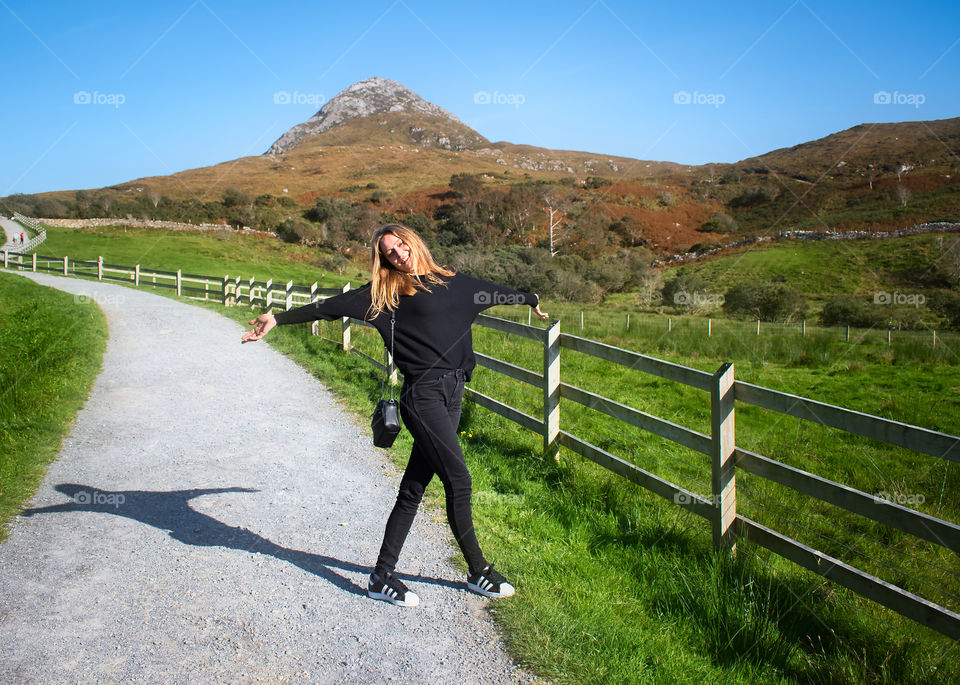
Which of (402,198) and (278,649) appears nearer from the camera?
(278,649)

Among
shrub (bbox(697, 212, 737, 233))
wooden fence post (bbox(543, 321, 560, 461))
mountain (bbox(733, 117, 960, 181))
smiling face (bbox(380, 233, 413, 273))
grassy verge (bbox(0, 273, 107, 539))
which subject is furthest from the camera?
mountain (bbox(733, 117, 960, 181))

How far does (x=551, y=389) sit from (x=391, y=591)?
278cm

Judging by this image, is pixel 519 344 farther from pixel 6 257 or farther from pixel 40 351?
pixel 6 257

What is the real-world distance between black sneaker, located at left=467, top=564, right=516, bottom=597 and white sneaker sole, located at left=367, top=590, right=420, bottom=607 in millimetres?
341

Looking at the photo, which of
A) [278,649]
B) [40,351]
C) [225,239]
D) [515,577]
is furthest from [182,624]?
[225,239]

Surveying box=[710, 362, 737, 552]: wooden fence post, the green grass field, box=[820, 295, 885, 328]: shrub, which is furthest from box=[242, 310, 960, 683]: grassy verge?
box=[820, 295, 885, 328]: shrub

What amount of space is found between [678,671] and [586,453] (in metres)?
2.59

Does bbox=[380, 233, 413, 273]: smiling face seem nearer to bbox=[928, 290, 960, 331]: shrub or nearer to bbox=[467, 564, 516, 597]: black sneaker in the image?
bbox=[467, 564, 516, 597]: black sneaker

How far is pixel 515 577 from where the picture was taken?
12.8 feet

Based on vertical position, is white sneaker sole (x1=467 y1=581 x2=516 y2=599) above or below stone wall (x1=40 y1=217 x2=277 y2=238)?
below

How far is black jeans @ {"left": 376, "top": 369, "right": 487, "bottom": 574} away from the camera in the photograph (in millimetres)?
3547

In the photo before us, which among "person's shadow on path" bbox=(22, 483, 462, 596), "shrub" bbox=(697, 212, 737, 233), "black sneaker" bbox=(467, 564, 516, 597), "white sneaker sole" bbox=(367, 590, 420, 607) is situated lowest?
"person's shadow on path" bbox=(22, 483, 462, 596)

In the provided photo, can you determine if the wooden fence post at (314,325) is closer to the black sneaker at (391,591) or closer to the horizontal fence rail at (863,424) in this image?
the black sneaker at (391,591)

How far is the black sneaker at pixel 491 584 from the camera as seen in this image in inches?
145
